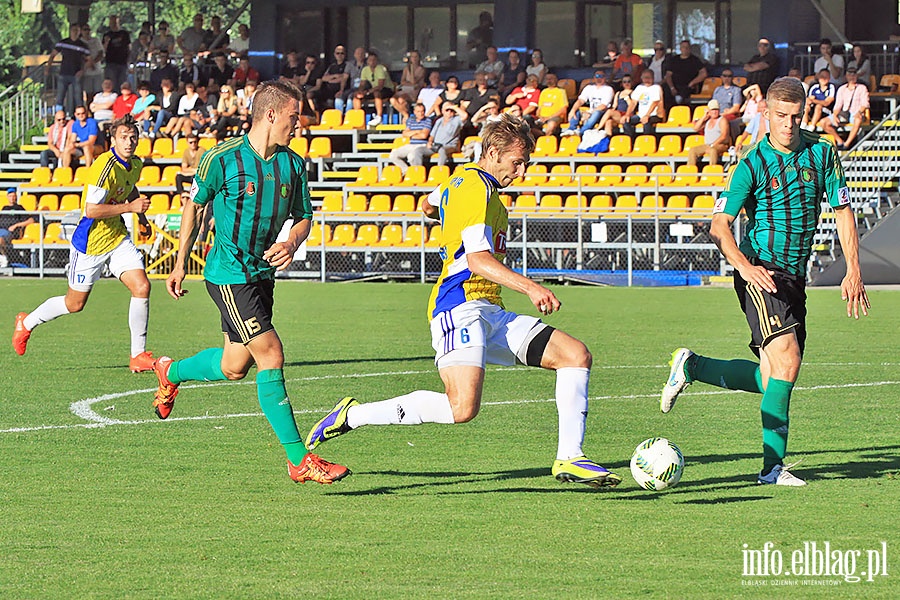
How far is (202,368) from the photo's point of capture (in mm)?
8367

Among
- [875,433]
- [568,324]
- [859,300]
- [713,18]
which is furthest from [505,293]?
[859,300]

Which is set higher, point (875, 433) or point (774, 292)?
point (774, 292)

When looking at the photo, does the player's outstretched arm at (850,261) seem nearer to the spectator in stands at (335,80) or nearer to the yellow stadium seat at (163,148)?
the spectator in stands at (335,80)

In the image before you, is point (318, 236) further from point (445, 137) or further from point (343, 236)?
point (445, 137)

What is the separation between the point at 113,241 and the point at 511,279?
6.81m

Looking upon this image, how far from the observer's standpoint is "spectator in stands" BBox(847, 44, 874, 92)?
2610cm

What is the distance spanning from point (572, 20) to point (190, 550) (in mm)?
27814

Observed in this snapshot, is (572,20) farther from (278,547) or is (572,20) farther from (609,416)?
(278,547)

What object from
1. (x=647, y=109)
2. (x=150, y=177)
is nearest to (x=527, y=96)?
(x=647, y=109)

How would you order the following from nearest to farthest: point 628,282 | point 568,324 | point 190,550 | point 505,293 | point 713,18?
point 190,550, point 568,324, point 505,293, point 628,282, point 713,18

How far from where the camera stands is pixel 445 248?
23.2ft

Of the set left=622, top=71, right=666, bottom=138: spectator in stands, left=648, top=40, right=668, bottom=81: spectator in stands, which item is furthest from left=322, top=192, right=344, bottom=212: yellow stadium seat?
left=648, top=40, right=668, bottom=81: spectator in stands

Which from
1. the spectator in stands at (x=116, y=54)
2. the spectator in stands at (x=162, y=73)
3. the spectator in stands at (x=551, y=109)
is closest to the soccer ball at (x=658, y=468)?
the spectator in stands at (x=551, y=109)

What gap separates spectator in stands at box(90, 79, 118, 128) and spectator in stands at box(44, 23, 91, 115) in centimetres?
174
